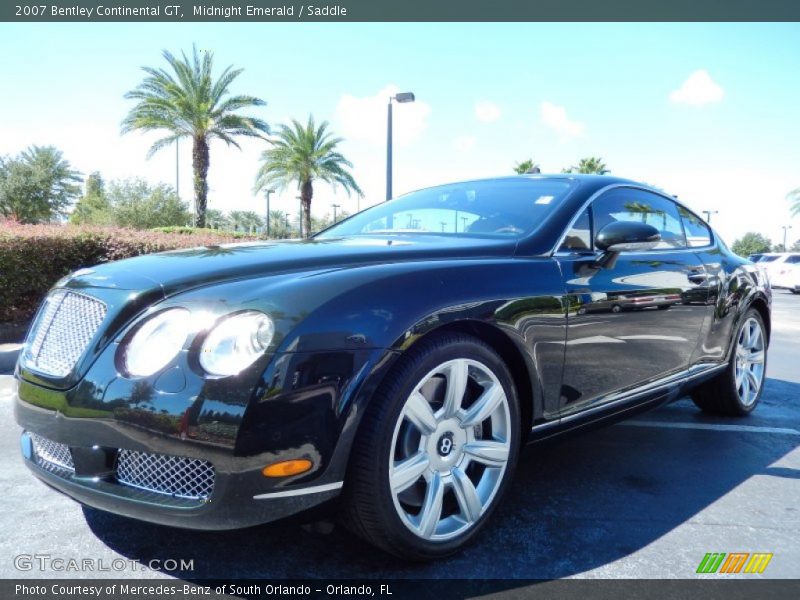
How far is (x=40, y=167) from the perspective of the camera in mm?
38688

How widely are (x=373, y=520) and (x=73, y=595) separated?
954mm

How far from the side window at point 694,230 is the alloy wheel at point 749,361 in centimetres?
66

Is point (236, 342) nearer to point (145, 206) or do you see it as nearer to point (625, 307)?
point (625, 307)

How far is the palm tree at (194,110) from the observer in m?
23.0

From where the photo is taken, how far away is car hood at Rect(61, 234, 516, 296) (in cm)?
215

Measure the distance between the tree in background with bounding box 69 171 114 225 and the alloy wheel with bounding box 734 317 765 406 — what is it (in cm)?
3803

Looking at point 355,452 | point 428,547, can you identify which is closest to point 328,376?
point 355,452

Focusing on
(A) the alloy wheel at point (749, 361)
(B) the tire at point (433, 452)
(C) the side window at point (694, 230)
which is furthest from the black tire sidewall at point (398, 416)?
(A) the alloy wheel at point (749, 361)

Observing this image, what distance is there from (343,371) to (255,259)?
0.69 m

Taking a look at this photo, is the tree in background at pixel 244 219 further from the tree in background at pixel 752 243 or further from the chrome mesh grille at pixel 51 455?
the chrome mesh grille at pixel 51 455

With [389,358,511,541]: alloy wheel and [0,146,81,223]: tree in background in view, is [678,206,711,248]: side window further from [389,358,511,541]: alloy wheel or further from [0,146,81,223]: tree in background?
[0,146,81,223]: tree in background

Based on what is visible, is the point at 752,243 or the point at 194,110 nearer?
the point at 194,110

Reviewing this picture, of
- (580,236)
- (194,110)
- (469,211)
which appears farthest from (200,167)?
(580,236)

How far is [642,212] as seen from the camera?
3676 mm
